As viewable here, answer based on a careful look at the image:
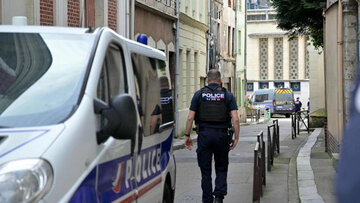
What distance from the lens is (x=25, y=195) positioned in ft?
11.7

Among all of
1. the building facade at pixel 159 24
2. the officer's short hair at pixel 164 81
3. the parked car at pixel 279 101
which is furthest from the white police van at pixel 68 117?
the parked car at pixel 279 101

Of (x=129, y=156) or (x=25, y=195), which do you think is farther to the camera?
(x=129, y=156)

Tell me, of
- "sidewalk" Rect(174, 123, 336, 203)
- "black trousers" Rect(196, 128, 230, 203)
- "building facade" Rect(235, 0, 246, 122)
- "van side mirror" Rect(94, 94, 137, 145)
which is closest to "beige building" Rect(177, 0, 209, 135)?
"sidewalk" Rect(174, 123, 336, 203)

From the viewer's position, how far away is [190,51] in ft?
104

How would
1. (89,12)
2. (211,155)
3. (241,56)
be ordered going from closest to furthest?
(211,155)
(89,12)
(241,56)

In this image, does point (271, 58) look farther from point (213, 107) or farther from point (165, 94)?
point (165, 94)

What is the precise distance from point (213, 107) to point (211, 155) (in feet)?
1.95

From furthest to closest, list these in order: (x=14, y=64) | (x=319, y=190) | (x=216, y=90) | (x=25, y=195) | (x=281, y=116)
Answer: (x=281, y=116), (x=319, y=190), (x=216, y=90), (x=14, y=64), (x=25, y=195)

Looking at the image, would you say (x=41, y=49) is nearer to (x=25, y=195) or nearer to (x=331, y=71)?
(x=25, y=195)

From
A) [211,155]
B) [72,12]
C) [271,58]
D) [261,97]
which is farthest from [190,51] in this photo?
[271,58]

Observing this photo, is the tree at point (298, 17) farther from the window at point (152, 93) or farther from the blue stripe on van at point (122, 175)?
the blue stripe on van at point (122, 175)

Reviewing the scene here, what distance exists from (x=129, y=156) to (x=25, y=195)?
69.0 inches

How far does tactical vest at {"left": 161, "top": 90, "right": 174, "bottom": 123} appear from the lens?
7155mm

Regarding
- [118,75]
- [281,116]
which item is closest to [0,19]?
[118,75]
